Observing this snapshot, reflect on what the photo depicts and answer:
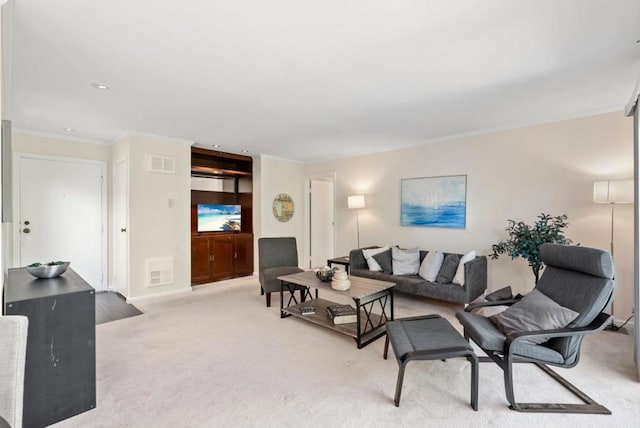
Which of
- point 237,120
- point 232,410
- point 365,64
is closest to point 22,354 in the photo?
point 232,410

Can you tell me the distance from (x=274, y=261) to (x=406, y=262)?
1929 mm

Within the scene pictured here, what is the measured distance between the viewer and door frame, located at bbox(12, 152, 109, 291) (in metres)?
4.12

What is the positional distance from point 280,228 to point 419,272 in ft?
9.86

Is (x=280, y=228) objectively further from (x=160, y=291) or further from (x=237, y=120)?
(x=237, y=120)

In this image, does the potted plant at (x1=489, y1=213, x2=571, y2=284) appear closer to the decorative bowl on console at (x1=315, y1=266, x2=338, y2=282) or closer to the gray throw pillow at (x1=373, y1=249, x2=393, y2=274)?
the gray throw pillow at (x1=373, y1=249, x2=393, y2=274)

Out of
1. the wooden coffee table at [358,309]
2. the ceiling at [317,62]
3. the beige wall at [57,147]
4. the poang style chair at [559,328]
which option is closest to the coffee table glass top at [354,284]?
the wooden coffee table at [358,309]

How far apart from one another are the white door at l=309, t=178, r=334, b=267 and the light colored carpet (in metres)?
3.54


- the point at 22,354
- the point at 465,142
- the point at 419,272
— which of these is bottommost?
the point at 419,272

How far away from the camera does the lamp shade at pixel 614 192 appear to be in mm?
2938

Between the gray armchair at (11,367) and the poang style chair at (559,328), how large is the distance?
2.40 metres

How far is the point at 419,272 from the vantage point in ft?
14.0

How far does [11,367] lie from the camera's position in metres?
1.11

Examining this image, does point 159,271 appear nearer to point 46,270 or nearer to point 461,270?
point 46,270

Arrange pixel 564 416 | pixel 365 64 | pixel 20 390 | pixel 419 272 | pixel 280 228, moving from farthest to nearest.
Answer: pixel 280 228
pixel 419 272
pixel 365 64
pixel 564 416
pixel 20 390
